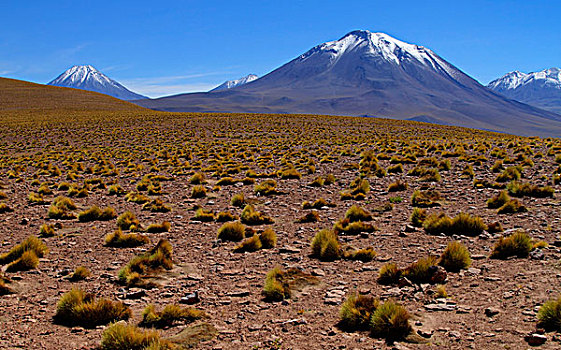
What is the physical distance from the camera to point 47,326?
5.04 metres

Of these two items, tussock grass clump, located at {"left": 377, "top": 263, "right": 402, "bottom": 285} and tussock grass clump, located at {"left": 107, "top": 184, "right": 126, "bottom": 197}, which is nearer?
tussock grass clump, located at {"left": 377, "top": 263, "right": 402, "bottom": 285}

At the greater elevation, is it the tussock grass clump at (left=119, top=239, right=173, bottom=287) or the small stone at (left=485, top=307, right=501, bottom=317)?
the small stone at (left=485, top=307, right=501, bottom=317)

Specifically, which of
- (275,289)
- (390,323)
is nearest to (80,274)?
(275,289)

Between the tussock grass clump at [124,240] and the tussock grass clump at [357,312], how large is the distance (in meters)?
5.20

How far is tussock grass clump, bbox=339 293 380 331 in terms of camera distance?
492 cm

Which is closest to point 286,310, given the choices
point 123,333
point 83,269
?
point 123,333

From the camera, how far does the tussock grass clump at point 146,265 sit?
6430 millimetres

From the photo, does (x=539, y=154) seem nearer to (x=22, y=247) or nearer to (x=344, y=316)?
(x=344, y=316)

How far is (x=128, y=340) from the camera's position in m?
4.44

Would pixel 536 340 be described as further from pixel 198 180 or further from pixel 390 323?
pixel 198 180

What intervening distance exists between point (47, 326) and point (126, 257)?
2822 mm

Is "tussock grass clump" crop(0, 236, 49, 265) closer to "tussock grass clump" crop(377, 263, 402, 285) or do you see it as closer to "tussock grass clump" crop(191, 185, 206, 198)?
"tussock grass clump" crop(191, 185, 206, 198)

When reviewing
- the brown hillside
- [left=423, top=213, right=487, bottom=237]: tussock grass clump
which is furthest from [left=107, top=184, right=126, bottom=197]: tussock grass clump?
the brown hillside

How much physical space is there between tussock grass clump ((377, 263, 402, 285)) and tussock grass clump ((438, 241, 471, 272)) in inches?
33.7
